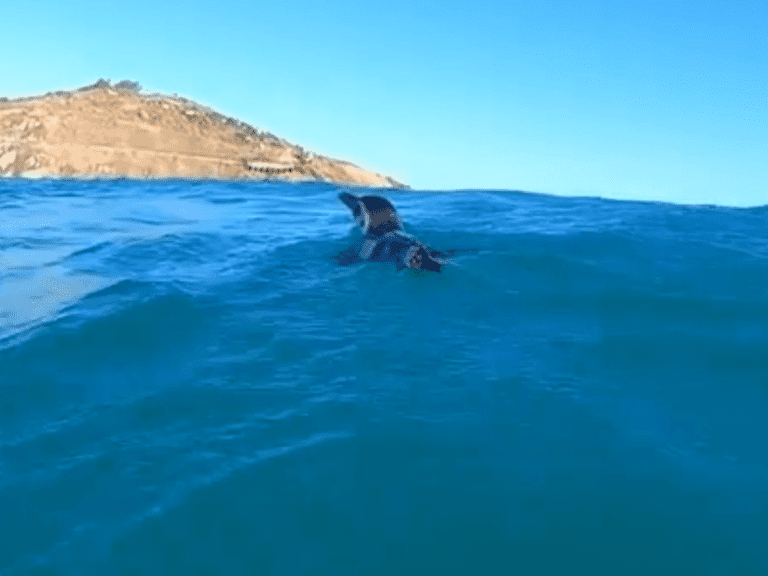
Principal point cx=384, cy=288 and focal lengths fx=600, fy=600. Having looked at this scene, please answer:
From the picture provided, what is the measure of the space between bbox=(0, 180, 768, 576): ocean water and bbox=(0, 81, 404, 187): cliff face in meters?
39.0

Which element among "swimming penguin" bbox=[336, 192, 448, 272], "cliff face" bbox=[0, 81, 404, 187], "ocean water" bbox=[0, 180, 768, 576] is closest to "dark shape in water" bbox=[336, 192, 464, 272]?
"swimming penguin" bbox=[336, 192, 448, 272]

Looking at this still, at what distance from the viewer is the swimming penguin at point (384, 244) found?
10.1 meters

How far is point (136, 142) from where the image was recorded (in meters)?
48.4

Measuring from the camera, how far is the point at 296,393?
603 cm

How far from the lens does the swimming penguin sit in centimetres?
1010

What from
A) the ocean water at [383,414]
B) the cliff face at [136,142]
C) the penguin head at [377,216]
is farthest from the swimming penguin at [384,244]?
the cliff face at [136,142]

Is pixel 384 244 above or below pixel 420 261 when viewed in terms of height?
above

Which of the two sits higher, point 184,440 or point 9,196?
point 9,196

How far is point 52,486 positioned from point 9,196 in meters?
18.5

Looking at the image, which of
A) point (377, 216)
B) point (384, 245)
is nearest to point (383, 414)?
point (384, 245)

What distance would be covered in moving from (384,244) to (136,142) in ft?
144

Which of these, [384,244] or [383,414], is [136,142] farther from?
[383,414]

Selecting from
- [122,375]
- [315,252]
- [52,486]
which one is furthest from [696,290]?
[52,486]

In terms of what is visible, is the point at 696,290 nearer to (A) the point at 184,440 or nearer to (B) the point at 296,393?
(B) the point at 296,393
